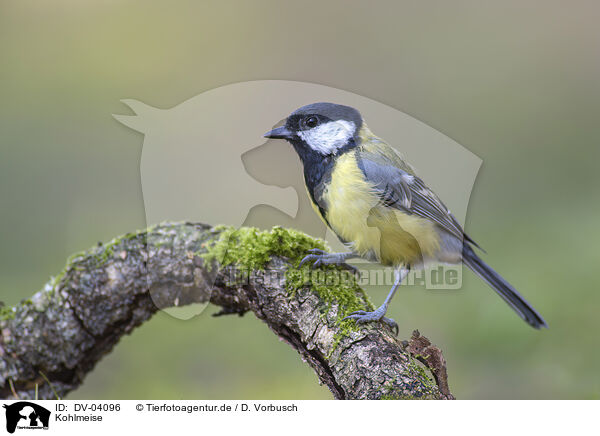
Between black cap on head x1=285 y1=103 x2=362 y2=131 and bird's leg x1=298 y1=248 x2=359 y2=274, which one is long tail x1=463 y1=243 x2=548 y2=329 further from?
black cap on head x1=285 y1=103 x2=362 y2=131

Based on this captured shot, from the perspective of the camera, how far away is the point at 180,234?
154cm

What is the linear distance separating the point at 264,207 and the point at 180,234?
34 centimetres

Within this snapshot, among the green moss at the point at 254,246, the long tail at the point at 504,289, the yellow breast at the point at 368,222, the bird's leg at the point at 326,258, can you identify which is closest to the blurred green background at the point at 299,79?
the long tail at the point at 504,289

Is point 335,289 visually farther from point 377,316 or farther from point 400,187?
point 400,187

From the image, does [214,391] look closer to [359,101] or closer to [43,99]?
[359,101]

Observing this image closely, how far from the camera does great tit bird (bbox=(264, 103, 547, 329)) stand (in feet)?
5.08

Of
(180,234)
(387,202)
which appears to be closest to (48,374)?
(180,234)

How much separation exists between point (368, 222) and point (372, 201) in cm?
7

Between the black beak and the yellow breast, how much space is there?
19cm

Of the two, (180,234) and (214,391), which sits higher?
(180,234)
